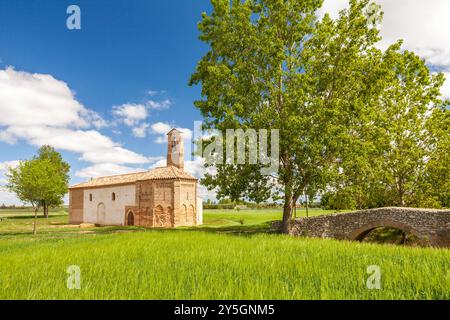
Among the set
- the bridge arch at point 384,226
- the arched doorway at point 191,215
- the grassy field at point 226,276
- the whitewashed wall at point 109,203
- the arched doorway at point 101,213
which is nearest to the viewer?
the grassy field at point 226,276

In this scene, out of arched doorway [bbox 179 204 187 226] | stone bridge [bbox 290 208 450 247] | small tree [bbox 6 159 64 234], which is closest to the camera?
stone bridge [bbox 290 208 450 247]

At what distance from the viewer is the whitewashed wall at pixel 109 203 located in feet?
133

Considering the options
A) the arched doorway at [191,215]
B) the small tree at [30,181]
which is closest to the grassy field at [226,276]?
the small tree at [30,181]

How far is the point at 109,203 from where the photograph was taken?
43.1 metres

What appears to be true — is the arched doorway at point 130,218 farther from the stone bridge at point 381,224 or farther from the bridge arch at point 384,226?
the bridge arch at point 384,226

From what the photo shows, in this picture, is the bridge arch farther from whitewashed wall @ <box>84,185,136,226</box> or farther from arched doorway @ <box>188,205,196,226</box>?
whitewashed wall @ <box>84,185,136,226</box>

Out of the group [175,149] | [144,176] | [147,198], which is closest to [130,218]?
[147,198]

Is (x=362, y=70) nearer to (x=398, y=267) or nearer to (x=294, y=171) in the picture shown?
(x=294, y=171)

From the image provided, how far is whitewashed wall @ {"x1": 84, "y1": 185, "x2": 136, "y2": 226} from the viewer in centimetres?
4041

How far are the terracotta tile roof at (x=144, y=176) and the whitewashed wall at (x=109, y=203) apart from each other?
0.88 meters

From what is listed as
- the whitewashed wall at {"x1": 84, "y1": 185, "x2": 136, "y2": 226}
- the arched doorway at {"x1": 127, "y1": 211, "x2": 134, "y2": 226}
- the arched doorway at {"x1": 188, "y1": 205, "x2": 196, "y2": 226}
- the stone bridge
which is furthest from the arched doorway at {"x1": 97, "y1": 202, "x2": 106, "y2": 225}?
the stone bridge

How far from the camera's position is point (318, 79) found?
19594 mm

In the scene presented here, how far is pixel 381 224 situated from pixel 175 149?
104 feet

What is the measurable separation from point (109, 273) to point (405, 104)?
25.6 metres
